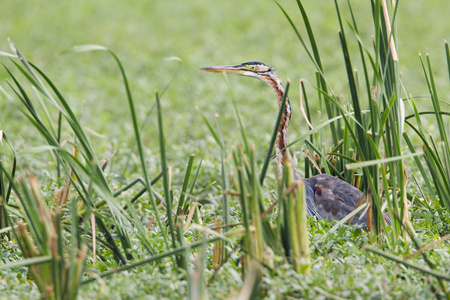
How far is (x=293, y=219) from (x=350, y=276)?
357 mm

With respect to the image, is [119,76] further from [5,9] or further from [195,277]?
[195,277]

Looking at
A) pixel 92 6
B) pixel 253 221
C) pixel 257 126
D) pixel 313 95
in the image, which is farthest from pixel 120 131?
pixel 92 6

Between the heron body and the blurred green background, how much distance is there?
2050mm

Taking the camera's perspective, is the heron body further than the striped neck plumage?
No

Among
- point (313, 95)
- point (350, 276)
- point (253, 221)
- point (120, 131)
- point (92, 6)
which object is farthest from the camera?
point (92, 6)

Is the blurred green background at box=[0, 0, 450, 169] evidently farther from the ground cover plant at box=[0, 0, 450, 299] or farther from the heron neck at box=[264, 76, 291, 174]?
the heron neck at box=[264, 76, 291, 174]

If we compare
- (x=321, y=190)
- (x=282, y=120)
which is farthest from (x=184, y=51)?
(x=321, y=190)

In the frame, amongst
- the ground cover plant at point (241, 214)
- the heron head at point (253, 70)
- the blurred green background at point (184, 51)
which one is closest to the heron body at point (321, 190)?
the heron head at point (253, 70)

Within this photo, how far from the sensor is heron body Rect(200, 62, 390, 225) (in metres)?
3.34

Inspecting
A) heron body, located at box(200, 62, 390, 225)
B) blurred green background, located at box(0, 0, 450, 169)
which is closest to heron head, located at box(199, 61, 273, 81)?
heron body, located at box(200, 62, 390, 225)

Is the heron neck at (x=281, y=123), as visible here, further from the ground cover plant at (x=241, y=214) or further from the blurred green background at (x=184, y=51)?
the blurred green background at (x=184, y=51)

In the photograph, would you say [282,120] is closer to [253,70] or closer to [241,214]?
[253,70]

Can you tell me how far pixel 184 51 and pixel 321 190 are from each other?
7.61m

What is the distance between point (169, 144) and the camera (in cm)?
607
